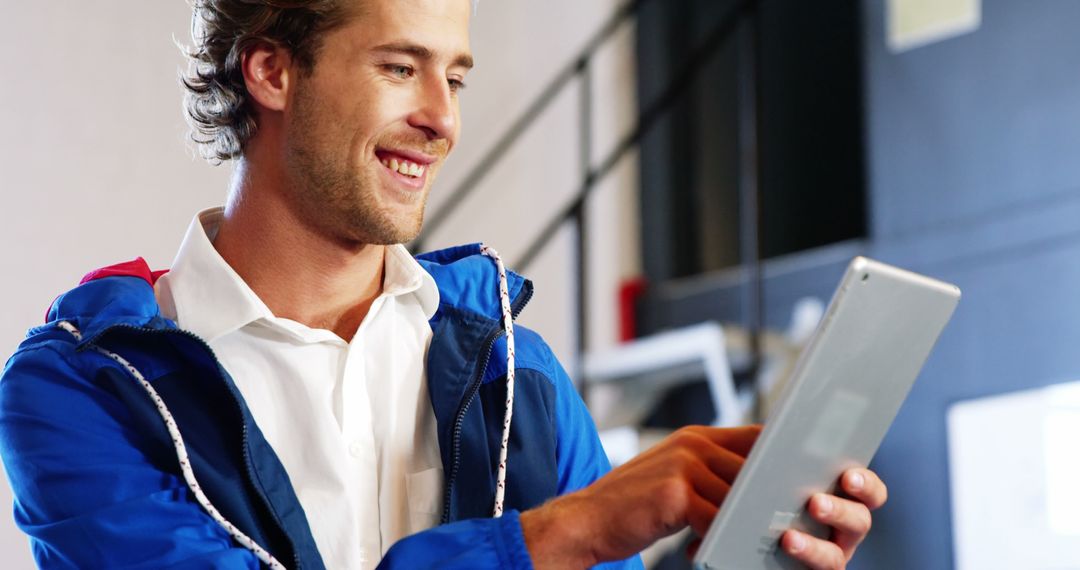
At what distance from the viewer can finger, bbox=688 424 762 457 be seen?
48.8 inches

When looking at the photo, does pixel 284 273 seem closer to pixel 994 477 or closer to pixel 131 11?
pixel 131 11

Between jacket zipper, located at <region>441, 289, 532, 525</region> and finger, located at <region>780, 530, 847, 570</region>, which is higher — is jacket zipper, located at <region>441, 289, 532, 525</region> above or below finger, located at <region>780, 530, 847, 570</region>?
above

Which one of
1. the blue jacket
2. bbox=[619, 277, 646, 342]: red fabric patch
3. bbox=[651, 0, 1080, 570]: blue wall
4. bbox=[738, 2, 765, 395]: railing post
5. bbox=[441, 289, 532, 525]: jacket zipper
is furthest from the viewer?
bbox=[619, 277, 646, 342]: red fabric patch

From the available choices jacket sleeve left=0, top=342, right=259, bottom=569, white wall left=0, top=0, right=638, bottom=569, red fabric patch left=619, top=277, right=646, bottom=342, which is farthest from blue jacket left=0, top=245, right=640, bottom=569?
red fabric patch left=619, top=277, right=646, bottom=342

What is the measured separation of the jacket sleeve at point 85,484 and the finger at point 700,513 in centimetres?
44

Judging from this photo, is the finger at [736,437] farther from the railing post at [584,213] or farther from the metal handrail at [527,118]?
the railing post at [584,213]

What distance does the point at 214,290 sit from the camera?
1.50 meters

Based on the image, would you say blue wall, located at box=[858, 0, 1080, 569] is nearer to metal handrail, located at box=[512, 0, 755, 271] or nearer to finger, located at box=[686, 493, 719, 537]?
metal handrail, located at box=[512, 0, 755, 271]

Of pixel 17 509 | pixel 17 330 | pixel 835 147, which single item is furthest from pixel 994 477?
pixel 17 509

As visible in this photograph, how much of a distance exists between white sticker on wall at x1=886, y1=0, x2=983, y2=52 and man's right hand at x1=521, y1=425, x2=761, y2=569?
9.68 ft

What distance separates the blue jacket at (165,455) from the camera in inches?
51.2

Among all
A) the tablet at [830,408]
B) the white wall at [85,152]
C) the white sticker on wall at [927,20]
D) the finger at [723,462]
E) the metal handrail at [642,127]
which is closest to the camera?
the tablet at [830,408]

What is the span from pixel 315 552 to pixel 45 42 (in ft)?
6.79

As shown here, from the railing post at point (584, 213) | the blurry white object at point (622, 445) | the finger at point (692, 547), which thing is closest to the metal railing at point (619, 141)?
the railing post at point (584, 213)
